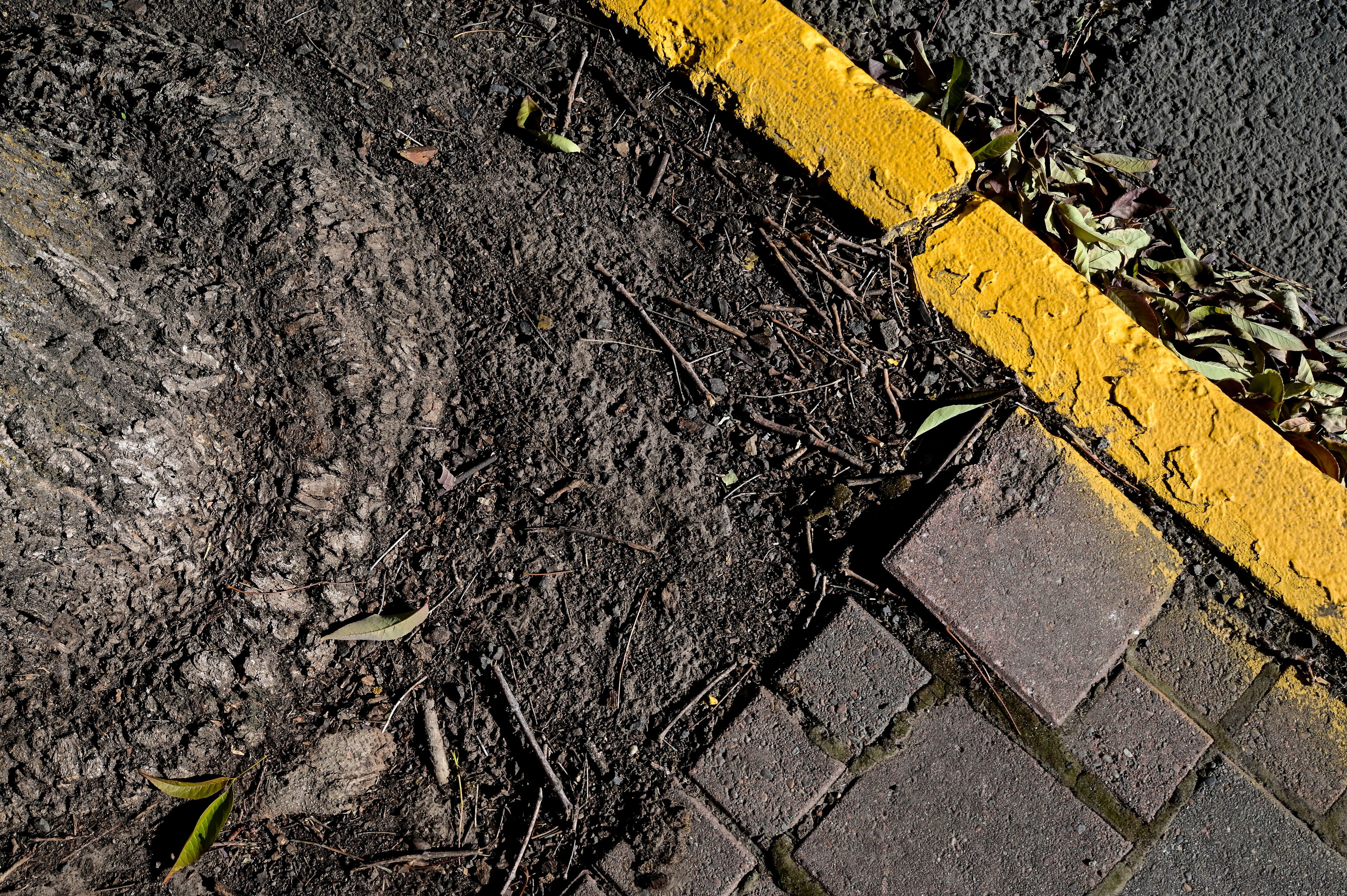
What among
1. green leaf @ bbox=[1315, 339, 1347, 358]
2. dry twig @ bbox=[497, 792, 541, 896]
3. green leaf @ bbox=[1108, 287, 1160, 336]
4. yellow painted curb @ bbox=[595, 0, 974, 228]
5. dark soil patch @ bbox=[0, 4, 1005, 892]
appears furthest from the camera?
green leaf @ bbox=[1315, 339, 1347, 358]

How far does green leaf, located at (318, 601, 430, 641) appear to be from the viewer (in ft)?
5.72

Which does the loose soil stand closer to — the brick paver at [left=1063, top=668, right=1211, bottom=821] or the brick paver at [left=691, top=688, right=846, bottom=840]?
the brick paver at [left=691, top=688, right=846, bottom=840]

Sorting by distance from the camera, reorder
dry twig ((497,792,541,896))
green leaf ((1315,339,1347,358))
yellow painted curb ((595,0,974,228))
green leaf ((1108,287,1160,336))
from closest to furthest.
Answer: dry twig ((497,792,541,896)) → yellow painted curb ((595,0,974,228)) → green leaf ((1108,287,1160,336)) → green leaf ((1315,339,1347,358))

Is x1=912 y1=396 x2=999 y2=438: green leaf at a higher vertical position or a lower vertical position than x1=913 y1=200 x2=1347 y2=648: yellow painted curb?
lower

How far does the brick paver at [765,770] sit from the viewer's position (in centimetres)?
179

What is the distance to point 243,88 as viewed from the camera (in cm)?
187

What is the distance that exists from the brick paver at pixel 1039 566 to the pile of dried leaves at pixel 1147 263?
0.48m

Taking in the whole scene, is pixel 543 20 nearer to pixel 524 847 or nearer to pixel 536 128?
pixel 536 128

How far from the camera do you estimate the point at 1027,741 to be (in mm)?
1844

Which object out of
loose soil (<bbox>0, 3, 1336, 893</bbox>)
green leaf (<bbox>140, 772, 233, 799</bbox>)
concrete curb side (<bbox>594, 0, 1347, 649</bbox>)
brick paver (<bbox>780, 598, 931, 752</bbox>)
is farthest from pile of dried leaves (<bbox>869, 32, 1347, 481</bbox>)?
green leaf (<bbox>140, 772, 233, 799</bbox>)

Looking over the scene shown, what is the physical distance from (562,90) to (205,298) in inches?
38.5

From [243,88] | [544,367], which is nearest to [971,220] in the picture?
[544,367]

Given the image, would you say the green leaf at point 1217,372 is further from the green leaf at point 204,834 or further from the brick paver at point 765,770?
the green leaf at point 204,834

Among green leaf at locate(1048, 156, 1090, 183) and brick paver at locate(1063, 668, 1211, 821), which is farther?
green leaf at locate(1048, 156, 1090, 183)
